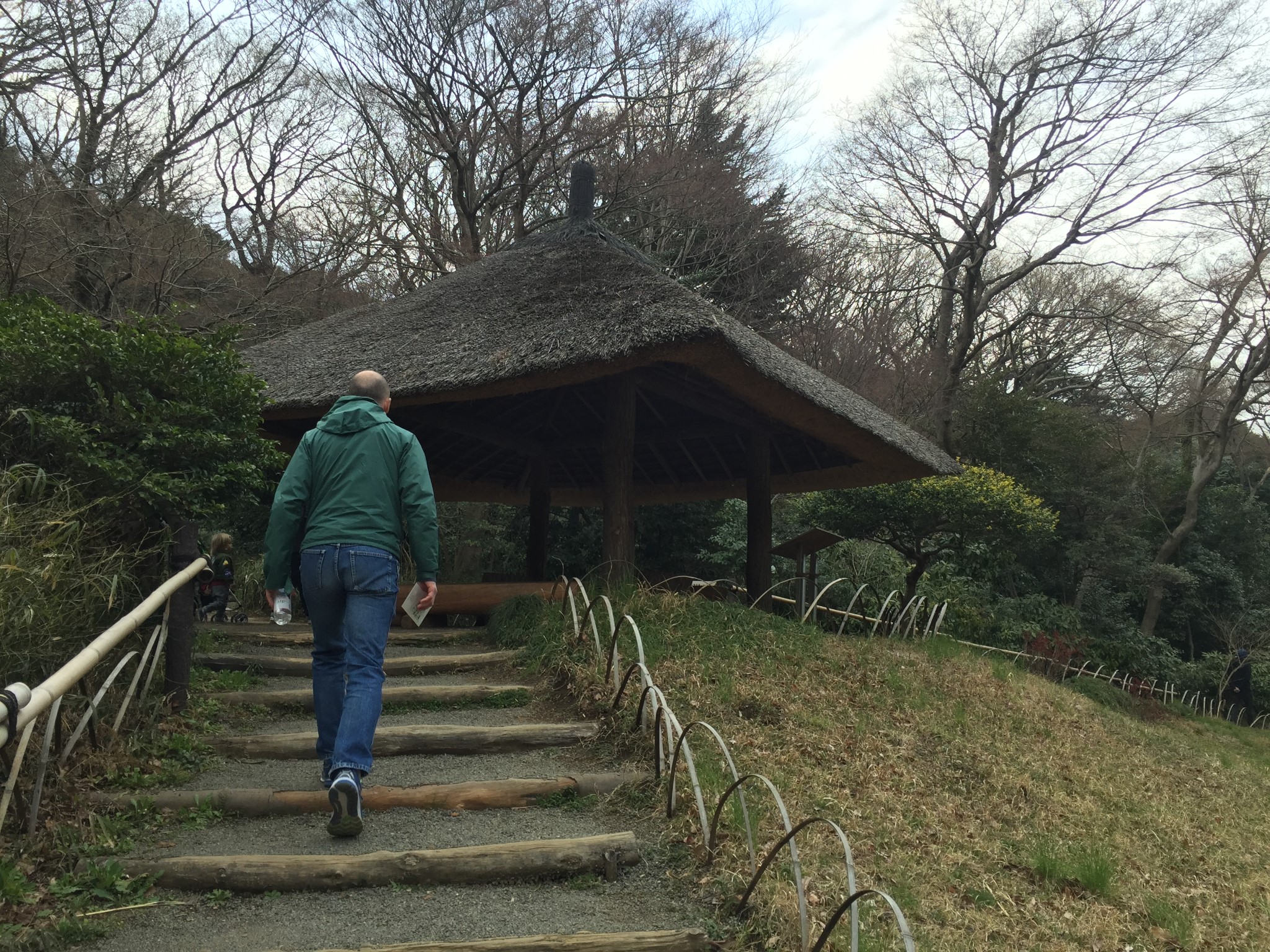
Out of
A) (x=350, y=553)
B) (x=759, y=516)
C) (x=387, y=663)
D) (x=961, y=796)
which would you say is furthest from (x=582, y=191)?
(x=961, y=796)

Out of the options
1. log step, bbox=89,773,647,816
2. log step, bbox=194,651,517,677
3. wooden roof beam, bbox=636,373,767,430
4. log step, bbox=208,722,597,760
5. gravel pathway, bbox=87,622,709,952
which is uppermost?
wooden roof beam, bbox=636,373,767,430

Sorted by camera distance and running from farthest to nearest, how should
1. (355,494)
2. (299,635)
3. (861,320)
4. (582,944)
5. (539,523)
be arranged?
(861,320)
(539,523)
(299,635)
(355,494)
(582,944)

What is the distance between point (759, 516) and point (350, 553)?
228 inches

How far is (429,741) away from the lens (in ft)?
14.0

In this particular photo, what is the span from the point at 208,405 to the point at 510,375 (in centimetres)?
185

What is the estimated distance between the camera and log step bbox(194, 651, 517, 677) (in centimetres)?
542

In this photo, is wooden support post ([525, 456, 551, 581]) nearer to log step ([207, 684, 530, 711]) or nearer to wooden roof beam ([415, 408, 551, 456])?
wooden roof beam ([415, 408, 551, 456])

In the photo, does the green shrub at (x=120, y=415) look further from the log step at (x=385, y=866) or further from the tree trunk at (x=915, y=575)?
the tree trunk at (x=915, y=575)

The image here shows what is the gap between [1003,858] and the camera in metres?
3.94

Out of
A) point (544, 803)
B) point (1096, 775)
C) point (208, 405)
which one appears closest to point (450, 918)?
point (544, 803)

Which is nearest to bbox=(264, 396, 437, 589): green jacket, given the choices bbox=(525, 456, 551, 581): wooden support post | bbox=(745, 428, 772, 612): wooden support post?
bbox=(745, 428, 772, 612): wooden support post

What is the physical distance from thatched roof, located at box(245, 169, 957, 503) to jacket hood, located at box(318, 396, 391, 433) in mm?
2291

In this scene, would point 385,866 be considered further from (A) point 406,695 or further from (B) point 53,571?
(A) point 406,695

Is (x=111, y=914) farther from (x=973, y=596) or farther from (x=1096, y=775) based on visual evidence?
(x=973, y=596)
